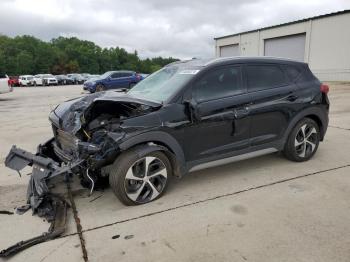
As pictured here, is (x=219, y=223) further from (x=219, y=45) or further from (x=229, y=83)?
(x=219, y=45)

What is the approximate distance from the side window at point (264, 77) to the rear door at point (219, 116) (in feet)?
0.54

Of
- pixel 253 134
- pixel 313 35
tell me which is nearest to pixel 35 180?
pixel 253 134

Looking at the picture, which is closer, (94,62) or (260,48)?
(260,48)

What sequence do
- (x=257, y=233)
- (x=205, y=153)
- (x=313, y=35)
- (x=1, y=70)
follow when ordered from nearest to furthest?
(x=257, y=233)
(x=205, y=153)
(x=313, y=35)
(x=1, y=70)

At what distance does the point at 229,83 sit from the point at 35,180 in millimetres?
2700

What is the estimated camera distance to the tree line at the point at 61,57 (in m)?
68.1

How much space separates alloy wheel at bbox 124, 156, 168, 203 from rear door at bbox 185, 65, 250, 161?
42 centimetres

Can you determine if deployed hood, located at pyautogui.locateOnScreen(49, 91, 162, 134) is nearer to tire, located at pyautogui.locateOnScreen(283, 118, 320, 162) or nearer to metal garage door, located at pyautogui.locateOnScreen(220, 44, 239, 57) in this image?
tire, located at pyautogui.locateOnScreen(283, 118, 320, 162)

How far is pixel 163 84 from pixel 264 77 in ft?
4.76

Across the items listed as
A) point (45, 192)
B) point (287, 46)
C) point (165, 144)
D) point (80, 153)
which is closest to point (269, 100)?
point (165, 144)

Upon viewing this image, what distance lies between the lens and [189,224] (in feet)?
11.1

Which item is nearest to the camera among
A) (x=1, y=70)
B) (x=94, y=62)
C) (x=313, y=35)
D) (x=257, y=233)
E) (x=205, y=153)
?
(x=257, y=233)

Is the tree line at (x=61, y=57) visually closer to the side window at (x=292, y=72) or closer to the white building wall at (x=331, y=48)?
the white building wall at (x=331, y=48)

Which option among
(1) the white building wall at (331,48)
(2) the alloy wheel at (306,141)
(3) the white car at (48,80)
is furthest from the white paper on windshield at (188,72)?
(3) the white car at (48,80)
